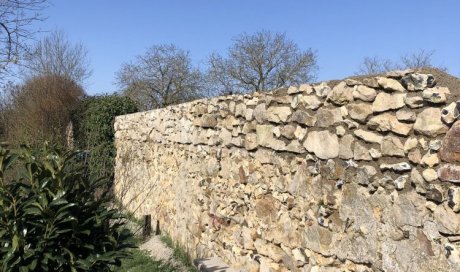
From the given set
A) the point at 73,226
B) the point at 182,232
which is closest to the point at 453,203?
the point at 73,226

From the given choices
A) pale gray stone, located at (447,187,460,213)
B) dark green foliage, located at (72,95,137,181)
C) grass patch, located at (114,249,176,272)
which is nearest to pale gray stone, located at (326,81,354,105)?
pale gray stone, located at (447,187,460,213)

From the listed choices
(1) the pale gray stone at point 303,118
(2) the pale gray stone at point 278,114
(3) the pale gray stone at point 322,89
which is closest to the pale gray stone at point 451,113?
(3) the pale gray stone at point 322,89

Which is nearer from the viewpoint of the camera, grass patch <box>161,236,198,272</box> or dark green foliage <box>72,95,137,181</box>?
grass patch <box>161,236,198,272</box>

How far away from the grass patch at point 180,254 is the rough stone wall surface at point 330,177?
5.2 inches

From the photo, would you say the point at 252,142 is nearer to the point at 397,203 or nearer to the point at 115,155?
the point at 397,203

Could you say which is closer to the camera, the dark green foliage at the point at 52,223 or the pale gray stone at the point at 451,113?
the pale gray stone at the point at 451,113

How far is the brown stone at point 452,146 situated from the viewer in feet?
7.76

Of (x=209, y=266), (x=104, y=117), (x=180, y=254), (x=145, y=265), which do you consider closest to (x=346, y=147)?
(x=209, y=266)

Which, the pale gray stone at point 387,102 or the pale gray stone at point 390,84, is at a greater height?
the pale gray stone at point 390,84

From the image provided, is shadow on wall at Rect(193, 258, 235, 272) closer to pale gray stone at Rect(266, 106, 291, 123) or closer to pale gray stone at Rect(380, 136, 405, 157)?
pale gray stone at Rect(266, 106, 291, 123)

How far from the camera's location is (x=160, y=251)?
6.54 meters

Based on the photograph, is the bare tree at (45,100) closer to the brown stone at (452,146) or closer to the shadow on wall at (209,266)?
the shadow on wall at (209,266)

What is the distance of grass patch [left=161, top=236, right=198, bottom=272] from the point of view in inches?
224

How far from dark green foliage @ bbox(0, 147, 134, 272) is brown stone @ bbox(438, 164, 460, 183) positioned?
2049 mm
